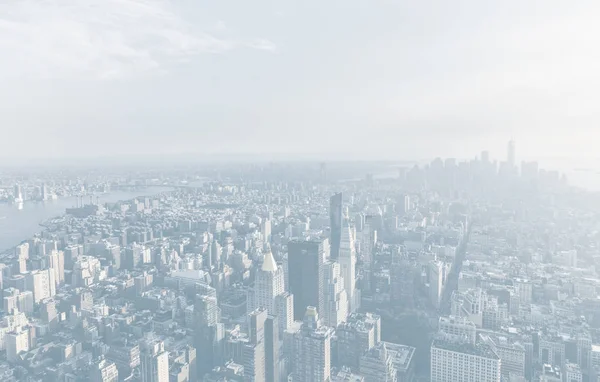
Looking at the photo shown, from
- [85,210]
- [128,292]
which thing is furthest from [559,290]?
[85,210]

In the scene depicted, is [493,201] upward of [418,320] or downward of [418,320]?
upward

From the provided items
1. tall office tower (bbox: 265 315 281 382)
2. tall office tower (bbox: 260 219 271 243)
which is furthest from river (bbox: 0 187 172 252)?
tall office tower (bbox: 265 315 281 382)

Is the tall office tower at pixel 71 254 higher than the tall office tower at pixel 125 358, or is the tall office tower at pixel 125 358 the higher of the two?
the tall office tower at pixel 71 254

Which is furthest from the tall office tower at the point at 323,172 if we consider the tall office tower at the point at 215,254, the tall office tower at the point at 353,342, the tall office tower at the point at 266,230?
the tall office tower at the point at 353,342

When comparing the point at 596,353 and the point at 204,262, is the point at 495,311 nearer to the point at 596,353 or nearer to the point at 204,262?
the point at 596,353

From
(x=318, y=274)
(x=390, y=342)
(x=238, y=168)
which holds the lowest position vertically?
(x=390, y=342)

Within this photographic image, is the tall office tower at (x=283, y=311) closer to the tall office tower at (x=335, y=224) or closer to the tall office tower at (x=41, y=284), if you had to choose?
the tall office tower at (x=335, y=224)

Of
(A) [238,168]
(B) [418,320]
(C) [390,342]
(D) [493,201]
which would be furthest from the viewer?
(A) [238,168]

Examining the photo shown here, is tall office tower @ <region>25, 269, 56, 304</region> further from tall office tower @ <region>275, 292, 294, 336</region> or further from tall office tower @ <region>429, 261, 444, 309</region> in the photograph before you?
tall office tower @ <region>429, 261, 444, 309</region>
